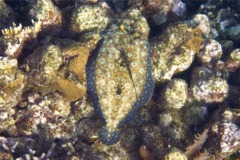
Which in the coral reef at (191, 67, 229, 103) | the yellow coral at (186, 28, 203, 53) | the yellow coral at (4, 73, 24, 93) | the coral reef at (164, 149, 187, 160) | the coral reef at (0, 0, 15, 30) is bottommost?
the coral reef at (164, 149, 187, 160)

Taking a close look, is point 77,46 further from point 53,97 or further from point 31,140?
point 31,140

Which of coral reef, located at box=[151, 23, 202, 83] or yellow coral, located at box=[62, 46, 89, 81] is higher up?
yellow coral, located at box=[62, 46, 89, 81]

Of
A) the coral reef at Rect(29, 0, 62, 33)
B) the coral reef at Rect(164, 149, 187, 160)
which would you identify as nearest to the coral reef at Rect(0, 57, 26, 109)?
the coral reef at Rect(29, 0, 62, 33)

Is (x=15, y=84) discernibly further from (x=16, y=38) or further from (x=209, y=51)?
(x=209, y=51)

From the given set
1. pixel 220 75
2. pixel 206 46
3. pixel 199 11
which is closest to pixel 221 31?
pixel 199 11

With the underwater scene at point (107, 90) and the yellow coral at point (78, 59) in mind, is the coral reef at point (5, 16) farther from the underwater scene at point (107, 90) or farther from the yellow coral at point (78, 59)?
the yellow coral at point (78, 59)

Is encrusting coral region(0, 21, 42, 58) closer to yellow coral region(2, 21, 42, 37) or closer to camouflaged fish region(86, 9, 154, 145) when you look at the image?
yellow coral region(2, 21, 42, 37)
